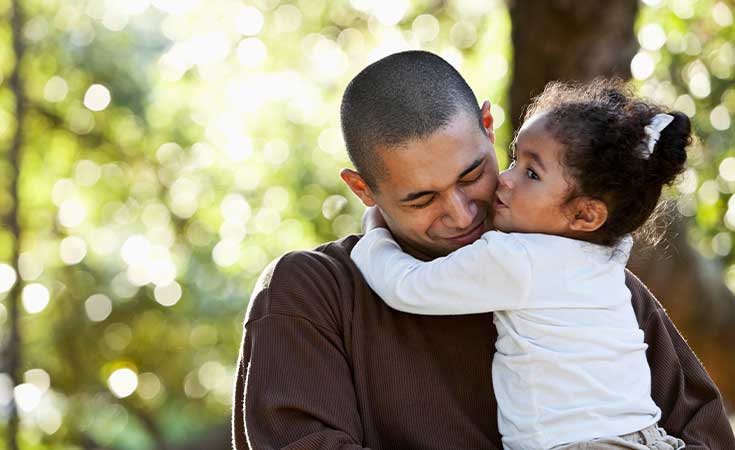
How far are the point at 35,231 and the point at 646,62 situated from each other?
6983 millimetres

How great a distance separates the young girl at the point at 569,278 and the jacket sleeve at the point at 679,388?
0.40 ft

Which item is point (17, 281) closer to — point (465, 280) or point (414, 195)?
point (414, 195)

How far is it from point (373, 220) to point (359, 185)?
123mm

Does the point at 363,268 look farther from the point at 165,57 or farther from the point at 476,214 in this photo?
the point at 165,57

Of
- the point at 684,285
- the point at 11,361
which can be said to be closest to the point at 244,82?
the point at 11,361

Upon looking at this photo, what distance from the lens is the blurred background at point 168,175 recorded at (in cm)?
1147

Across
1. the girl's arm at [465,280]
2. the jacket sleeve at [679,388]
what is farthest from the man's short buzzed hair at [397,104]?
the jacket sleeve at [679,388]

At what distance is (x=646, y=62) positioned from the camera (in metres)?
8.17

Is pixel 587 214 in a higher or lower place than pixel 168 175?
higher

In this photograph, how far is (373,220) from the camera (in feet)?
11.3

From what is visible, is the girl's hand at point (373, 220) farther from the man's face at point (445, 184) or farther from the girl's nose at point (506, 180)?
the girl's nose at point (506, 180)

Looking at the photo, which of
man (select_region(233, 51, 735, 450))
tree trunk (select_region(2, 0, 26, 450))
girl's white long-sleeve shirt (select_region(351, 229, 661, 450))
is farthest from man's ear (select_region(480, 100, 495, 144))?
tree trunk (select_region(2, 0, 26, 450))

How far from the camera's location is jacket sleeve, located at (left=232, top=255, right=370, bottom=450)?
112 inches

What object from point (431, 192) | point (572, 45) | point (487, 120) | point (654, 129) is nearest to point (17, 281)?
point (572, 45)
